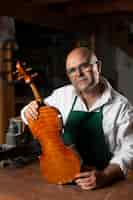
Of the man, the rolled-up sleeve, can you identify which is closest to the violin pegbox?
the man

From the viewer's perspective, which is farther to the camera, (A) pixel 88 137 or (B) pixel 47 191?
(A) pixel 88 137

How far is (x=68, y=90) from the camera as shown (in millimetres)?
1093

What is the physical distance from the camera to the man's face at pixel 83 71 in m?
0.98

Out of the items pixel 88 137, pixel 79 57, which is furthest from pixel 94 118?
pixel 79 57

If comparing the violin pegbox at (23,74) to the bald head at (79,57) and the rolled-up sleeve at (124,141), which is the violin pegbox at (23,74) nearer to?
the bald head at (79,57)

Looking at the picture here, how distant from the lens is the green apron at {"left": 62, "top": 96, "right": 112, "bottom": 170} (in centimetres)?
103

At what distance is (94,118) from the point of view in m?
1.03

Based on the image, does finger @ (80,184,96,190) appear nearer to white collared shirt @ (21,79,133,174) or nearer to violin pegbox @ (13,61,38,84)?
white collared shirt @ (21,79,133,174)

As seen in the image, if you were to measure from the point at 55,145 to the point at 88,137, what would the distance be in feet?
0.46

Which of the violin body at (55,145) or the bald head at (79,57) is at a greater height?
the bald head at (79,57)

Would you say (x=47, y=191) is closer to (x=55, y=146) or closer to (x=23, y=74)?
(x=55, y=146)

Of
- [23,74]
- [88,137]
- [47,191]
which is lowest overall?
[47,191]

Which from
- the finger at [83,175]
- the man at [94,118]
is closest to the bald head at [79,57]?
the man at [94,118]

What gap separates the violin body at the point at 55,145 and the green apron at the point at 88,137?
0.30ft
